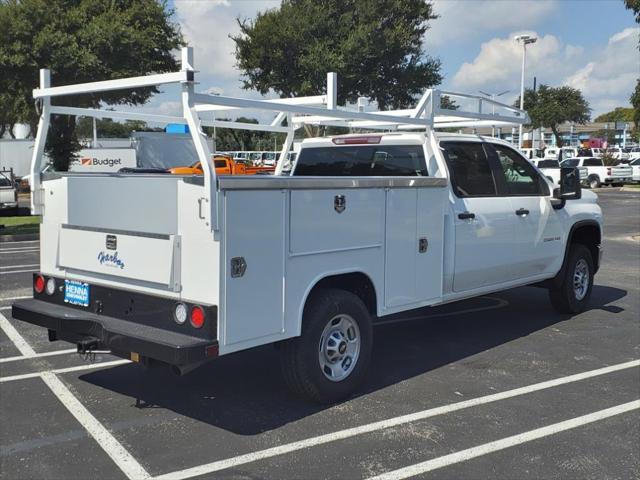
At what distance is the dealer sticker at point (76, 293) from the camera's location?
502 cm

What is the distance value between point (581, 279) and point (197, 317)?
5478 millimetres

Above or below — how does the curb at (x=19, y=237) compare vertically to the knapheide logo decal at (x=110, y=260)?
below

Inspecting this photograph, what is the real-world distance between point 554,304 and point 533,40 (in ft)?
131

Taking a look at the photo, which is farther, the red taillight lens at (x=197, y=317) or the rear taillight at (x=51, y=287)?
the rear taillight at (x=51, y=287)

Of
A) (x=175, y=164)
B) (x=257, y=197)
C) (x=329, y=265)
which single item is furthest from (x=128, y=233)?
(x=175, y=164)

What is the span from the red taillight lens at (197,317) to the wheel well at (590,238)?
5.28 metres

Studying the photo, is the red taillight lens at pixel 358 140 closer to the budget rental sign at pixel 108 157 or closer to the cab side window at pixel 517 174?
the cab side window at pixel 517 174

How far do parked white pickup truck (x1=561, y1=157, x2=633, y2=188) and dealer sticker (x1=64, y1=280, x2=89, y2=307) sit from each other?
124ft

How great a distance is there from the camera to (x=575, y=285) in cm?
810

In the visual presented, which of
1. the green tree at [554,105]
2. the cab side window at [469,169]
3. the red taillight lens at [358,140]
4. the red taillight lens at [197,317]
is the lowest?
the red taillight lens at [197,317]

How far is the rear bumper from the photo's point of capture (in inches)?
164

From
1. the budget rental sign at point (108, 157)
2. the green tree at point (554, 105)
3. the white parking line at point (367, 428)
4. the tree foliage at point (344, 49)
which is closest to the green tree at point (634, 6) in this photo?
the tree foliage at point (344, 49)

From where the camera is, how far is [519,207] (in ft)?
22.7

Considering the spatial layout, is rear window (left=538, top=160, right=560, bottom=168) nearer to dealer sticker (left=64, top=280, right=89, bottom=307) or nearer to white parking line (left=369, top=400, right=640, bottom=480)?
→ white parking line (left=369, top=400, right=640, bottom=480)
